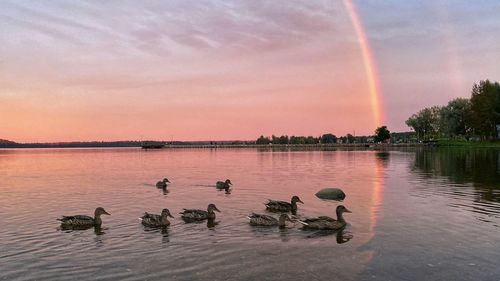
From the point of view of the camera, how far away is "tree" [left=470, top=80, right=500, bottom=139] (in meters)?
151

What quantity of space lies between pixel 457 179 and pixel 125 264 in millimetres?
39281

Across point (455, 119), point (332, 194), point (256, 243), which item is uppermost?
point (455, 119)

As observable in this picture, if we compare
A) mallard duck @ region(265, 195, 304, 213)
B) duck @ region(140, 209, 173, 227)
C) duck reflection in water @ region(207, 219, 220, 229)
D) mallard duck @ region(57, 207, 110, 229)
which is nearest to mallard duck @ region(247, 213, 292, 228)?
duck reflection in water @ region(207, 219, 220, 229)

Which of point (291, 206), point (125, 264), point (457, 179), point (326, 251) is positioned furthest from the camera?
point (457, 179)

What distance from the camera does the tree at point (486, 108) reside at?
496ft

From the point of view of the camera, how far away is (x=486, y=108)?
15062 cm

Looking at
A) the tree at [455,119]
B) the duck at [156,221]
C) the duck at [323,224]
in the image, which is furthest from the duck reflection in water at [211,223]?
the tree at [455,119]

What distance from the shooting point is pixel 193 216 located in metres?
24.2

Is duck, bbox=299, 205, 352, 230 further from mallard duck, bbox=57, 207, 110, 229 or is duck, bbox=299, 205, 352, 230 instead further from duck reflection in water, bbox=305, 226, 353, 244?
mallard duck, bbox=57, 207, 110, 229

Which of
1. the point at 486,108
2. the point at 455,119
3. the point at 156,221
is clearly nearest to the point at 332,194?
the point at 156,221

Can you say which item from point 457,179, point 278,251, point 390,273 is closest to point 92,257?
point 278,251

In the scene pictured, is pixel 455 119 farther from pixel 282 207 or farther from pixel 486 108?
pixel 282 207

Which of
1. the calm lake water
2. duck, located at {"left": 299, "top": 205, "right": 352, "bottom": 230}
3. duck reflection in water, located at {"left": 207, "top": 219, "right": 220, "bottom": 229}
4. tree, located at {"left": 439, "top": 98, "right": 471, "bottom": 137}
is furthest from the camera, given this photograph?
tree, located at {"left": 439, "top": 98, "right": 471, "bottom": 137}

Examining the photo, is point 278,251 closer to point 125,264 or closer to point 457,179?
point 125,264
